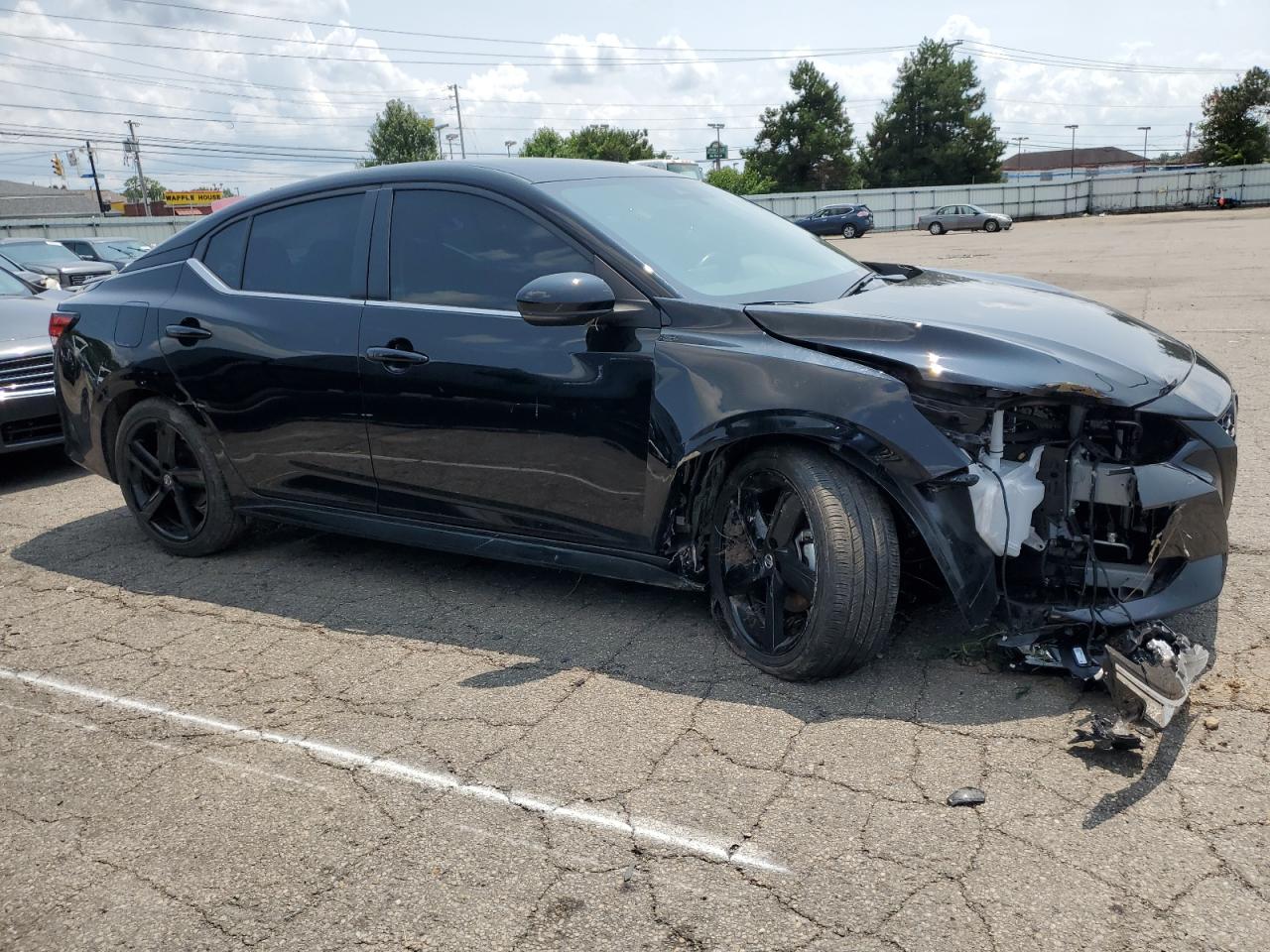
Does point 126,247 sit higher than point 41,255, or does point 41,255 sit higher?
point 41,255

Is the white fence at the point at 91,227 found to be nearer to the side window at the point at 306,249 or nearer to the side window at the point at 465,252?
the side window at the point at 306,249

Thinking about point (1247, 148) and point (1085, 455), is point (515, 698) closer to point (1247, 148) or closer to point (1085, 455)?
point (1085, 455)

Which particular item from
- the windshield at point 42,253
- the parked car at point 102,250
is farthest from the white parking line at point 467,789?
the parked car at point 102,250

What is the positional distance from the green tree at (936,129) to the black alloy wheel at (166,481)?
72.5 metres

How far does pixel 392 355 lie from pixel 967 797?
2.55 metres

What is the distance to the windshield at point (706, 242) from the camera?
3.67 m

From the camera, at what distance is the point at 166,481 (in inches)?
194

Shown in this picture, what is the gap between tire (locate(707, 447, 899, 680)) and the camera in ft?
10.2

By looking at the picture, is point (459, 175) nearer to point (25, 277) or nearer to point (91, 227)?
point (25, 277)

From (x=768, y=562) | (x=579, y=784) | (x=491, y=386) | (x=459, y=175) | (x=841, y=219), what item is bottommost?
(x=841, y=219)

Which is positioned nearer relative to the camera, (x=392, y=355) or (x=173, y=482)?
(x=392, y=355)

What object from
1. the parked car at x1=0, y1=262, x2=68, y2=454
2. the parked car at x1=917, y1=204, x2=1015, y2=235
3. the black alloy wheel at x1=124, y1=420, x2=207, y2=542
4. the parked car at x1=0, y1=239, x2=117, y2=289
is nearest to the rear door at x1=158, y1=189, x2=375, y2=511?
the black alloy wheel at x1=124, y1=420, x2=207, y2=542

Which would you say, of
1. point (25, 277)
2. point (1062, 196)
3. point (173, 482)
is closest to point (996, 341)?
point (173, 482)

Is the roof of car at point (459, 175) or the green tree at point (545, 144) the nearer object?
the roof of car at point (459, 175)
